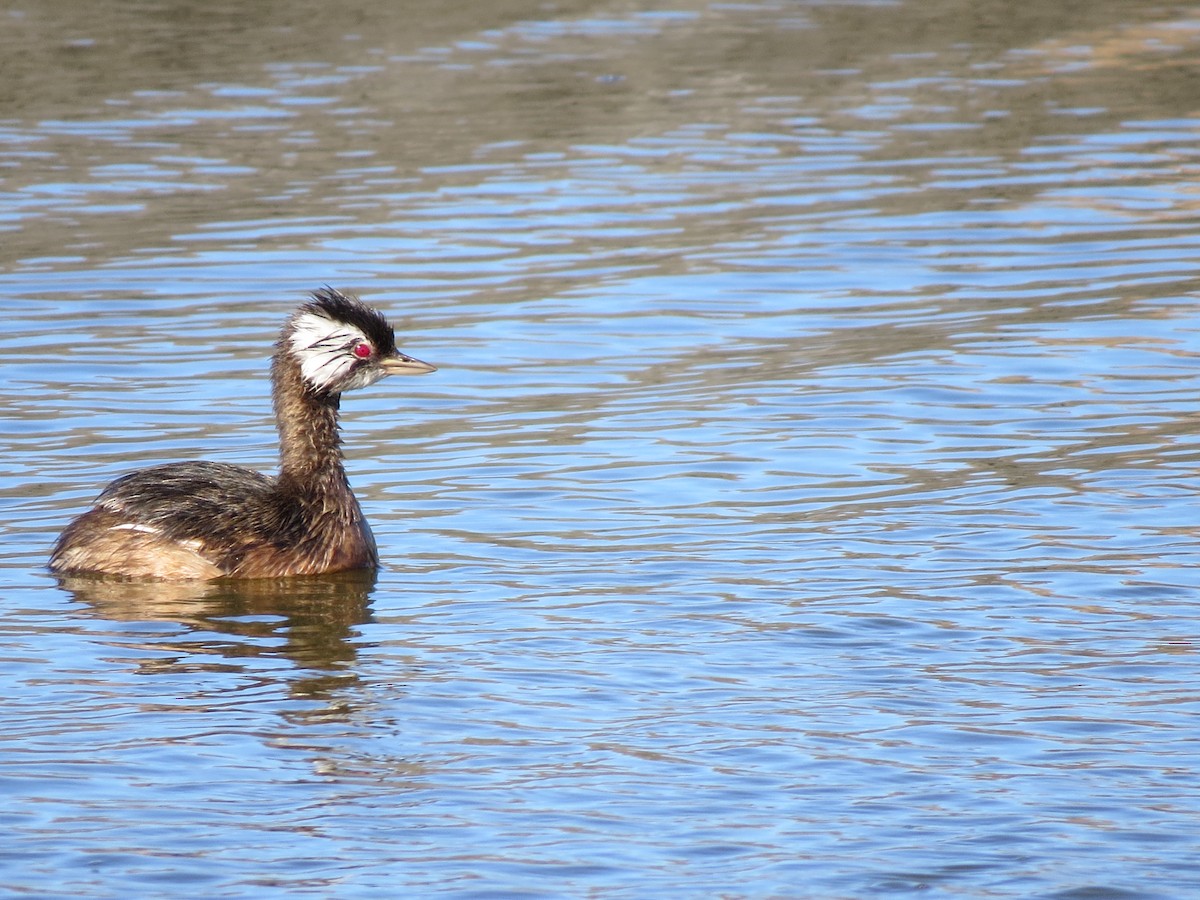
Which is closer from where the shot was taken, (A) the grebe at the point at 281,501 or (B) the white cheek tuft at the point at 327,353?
(A) the grebe at the point at 281,501

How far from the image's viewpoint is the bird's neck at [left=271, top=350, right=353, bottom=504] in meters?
11.9

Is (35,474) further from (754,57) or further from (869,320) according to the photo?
(754,57)

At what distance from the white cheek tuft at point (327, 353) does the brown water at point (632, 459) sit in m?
0.95

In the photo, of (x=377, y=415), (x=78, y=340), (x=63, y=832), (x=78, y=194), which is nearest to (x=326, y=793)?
(x=63, y=832)

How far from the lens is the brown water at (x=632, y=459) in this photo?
7.77 meters

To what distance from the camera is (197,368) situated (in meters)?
15.7

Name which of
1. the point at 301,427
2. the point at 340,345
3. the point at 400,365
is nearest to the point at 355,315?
the point at 340,345

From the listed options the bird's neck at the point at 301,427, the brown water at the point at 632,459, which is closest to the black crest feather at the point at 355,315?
the bird's neck at the point at 301,427

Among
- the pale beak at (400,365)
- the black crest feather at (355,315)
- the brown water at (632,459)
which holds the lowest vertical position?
the brown water at (632,459)

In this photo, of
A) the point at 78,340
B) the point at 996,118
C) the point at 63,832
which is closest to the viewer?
the point at 63,832

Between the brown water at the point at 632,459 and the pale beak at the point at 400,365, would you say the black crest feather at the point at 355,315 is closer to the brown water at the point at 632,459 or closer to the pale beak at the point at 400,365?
the pale beak at the point at 400,365

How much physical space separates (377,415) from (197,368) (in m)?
1.56

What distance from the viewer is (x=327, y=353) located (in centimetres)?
1191

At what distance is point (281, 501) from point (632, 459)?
260 cm
